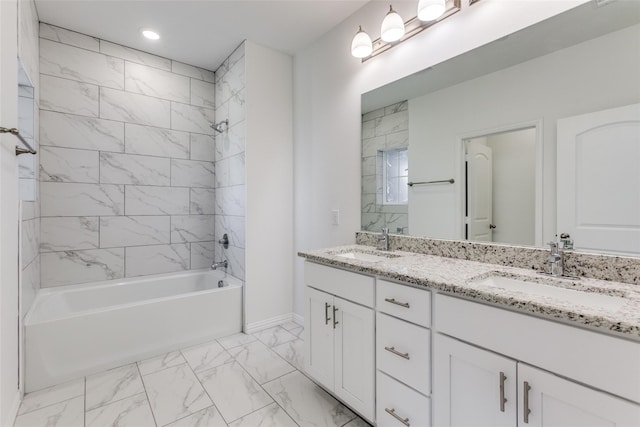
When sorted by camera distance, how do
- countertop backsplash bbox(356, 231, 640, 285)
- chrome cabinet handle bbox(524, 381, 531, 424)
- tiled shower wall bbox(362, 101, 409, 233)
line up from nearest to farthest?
chrome cabinet handle bbox(524, 381, 531, 424) → countertop backsplash bbox(356, 231, 640, 285) → tiled shower wall bbox(362, 101, 409, 233)

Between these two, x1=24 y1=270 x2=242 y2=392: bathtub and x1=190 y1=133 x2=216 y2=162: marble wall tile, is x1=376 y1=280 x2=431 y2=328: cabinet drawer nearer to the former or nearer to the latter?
x1=24 y1=270 x2=242 y2=392: bathtub

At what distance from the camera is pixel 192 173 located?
324 cm

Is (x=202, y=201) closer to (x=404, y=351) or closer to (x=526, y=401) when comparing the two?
(x=404, y=351)

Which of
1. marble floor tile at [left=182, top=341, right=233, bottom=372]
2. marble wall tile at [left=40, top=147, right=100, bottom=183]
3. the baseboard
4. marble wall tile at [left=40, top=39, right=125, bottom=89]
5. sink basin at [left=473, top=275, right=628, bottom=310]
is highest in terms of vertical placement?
marble wall tile at [left=40, top=39, right=125, bottom=89]

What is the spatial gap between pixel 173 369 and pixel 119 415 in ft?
1.58

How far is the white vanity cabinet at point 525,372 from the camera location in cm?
80

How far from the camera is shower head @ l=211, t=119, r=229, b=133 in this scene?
308cm

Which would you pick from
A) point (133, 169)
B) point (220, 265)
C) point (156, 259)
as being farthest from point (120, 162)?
point (220, 265)

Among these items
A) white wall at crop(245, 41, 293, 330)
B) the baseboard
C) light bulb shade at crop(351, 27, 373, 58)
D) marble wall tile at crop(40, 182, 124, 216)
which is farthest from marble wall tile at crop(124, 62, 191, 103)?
the baseboard

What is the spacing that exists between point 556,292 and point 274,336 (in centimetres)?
217

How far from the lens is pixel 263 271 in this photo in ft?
9.43

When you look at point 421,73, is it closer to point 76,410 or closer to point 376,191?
point 376,191

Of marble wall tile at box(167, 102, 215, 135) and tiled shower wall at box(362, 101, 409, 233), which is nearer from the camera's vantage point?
tiled shower wall at box(362, 101, 409, 233)

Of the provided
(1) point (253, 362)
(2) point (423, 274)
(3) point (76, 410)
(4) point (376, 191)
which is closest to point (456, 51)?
(4) point (376, 191)
